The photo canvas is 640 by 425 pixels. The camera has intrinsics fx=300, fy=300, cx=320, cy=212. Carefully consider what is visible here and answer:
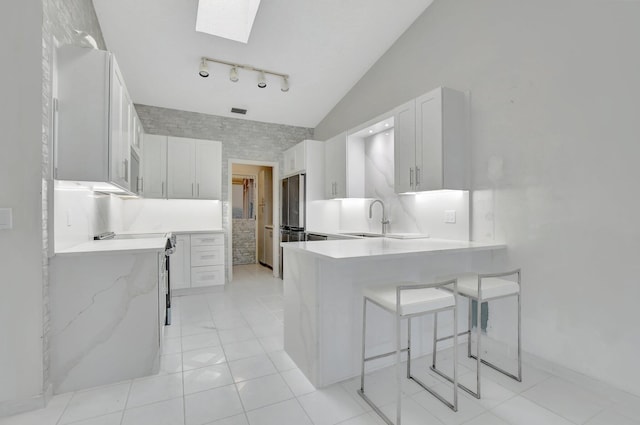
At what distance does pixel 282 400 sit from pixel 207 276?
300 cm

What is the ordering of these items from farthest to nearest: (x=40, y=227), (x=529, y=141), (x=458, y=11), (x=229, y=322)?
(x=229, y=322)
(x=458, y=11)
(x=529, y=141)
(x=40, y=227)

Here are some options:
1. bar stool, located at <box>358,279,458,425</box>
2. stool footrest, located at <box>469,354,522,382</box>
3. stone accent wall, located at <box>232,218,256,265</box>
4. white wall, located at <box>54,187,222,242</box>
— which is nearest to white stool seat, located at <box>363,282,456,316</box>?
bar stool, located at <box>358,279,458,425</box>

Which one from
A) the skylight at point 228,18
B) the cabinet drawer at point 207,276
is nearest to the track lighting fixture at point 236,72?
the skylight at point 228,18

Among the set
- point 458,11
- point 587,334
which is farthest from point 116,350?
point 458,11

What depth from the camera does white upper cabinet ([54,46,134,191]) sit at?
6.67 ft

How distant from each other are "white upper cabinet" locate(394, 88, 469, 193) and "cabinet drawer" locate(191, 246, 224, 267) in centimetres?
299

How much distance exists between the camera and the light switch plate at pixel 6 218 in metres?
1.72

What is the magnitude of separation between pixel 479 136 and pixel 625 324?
5.56 feet

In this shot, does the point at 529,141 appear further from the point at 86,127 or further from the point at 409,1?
the point at 86,127

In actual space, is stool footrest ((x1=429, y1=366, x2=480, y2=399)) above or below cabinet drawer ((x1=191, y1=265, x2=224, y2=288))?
below

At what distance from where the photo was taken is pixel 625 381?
1.84 metres

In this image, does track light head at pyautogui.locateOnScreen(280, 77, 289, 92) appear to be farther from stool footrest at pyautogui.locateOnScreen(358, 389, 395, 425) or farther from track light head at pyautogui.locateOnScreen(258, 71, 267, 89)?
stool footrest at pyautogui.locateOnScreen(358, 389, 395, 425)

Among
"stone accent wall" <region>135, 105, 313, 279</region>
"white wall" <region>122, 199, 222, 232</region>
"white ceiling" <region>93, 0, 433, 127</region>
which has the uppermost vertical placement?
"white ceiling" <region>93, 0, 433, 127</region>

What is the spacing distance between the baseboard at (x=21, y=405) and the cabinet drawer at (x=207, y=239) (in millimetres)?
2726
